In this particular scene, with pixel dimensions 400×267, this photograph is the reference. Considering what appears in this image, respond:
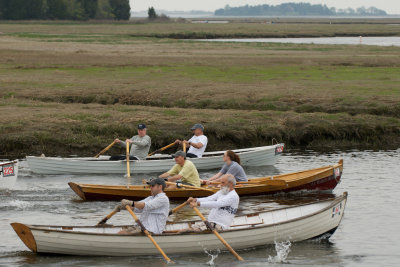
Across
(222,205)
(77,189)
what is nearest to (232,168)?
(77,189)

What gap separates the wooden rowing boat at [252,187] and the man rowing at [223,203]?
15.3 feet

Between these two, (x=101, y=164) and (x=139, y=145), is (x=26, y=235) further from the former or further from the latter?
(x=139, y=145)

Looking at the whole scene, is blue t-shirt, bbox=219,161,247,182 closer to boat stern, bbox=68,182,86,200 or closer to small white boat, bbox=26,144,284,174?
boat stern, bbox=68,182,86,200

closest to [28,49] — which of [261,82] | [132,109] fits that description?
[261,82]

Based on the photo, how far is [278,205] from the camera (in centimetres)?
2347

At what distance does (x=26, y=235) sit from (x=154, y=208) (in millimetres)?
3037

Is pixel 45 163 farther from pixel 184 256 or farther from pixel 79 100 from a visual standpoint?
pixel 79 100

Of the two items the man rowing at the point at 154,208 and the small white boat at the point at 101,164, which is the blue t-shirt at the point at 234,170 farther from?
the man rowing at the point at 154,208

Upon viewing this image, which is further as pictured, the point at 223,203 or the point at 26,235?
the point at 223,203

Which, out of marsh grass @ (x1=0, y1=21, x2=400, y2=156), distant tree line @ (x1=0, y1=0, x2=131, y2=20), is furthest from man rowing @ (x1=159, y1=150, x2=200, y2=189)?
distant tree line @ (x1=0, y1=0, x2=131, y2=20)

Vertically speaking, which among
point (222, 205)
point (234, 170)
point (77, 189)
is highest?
point (222, 205)

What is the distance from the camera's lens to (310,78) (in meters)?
48.8

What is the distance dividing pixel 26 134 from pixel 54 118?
104 inches

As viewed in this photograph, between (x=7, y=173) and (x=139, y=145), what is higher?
(x=139, y=145)
